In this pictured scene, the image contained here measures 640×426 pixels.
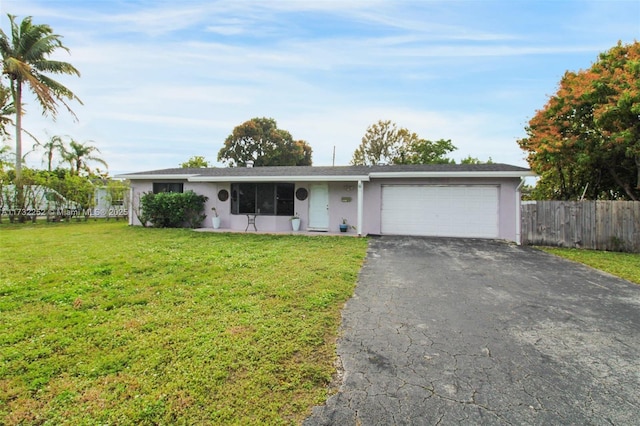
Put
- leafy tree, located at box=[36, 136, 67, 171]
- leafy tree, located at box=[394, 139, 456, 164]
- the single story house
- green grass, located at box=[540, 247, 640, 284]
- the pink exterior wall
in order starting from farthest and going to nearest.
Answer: leafy tree, located at box=[394, 139, 456, 164]
leafy tree, located at box=[36, 136, 67, 171]
the single story house
the pink exterior wall
green grass, located at box=[540, 247, 640, 284]

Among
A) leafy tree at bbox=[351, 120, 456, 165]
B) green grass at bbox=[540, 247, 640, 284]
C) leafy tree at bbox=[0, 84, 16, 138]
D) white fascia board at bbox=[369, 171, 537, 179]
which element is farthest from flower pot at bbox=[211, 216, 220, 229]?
leafy tree at bbox=[351, 120, 456, 165]

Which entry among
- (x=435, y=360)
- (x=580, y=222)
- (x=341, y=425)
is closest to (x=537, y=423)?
(x=435, y=360)

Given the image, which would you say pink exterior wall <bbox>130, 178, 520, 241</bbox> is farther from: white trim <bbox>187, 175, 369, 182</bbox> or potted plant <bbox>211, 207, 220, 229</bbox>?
white trim <bbox>187, 175, 369, 182</bbox>

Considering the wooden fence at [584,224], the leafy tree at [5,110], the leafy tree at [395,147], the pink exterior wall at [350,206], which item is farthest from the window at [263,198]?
the leafy tree at [395,147]

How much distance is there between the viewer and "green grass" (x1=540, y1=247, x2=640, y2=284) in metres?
6.05

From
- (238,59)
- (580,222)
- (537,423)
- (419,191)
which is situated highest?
(238,59)

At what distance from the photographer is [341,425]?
73.2 inches

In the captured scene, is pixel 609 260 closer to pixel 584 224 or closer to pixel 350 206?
pixel 584 224

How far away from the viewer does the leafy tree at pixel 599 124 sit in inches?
338

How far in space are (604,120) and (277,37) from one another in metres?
10.4

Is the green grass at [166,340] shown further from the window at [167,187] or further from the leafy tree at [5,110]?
the leafy tree at [5,110]

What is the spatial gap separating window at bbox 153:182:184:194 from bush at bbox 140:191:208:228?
68 centimetres

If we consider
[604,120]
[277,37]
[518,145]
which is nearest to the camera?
[604,120]

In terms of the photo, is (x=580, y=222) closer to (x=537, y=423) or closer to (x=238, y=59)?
(x=537, y=423)
